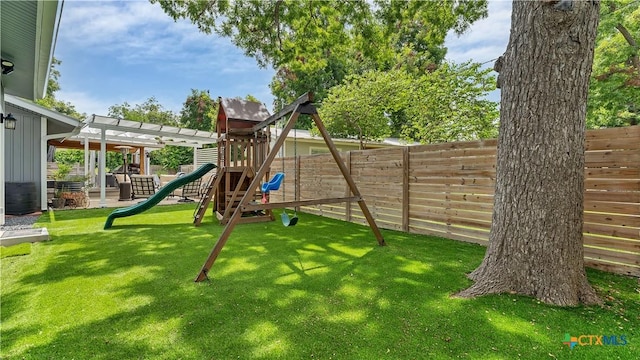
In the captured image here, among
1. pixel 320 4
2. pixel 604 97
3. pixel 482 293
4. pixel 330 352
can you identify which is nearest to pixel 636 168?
pixel 482 293

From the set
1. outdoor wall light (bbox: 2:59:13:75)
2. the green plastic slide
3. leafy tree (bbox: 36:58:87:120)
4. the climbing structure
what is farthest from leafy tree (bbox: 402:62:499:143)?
leafy tree (bbox: 36:58:87:120)

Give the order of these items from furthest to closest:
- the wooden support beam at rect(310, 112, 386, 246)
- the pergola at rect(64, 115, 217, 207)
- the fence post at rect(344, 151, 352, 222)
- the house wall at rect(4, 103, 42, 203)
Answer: the pergola at rect(64, 115, 217, 207)
the house wall at rect(4, 103, 42, 203)
the fence post at rect(344, 151, 352, 222)
the wooden support beam at rect(310, 112, 386, 246)

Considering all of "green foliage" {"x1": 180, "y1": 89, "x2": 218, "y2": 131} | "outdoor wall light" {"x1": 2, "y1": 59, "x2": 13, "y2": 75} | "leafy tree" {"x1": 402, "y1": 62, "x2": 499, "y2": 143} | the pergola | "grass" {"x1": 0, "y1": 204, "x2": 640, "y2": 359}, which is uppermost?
"green foliage" {"x1": 180, "y1": 89, "x2": 218, "y2": 131}

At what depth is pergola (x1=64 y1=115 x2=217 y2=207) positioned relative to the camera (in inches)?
378

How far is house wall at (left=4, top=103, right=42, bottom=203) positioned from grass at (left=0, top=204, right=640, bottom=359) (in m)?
5.24

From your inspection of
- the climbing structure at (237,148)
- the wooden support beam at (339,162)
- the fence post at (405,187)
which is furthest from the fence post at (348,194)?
the wooden support beam at (339,162)

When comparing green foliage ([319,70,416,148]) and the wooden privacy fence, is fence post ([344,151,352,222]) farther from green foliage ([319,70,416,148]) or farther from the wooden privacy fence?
green foliage ([319,70,416,148])

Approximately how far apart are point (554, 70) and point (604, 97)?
15699 mm

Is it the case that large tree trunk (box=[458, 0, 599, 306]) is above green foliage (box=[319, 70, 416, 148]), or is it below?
below

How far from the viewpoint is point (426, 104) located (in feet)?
42.8

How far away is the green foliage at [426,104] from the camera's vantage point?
12.1 m

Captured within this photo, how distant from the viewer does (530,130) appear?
2709 mm

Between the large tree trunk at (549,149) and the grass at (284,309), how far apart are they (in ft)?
0.96

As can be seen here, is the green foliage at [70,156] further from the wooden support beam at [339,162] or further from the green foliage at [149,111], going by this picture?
the wooden support beam at [339,162]
